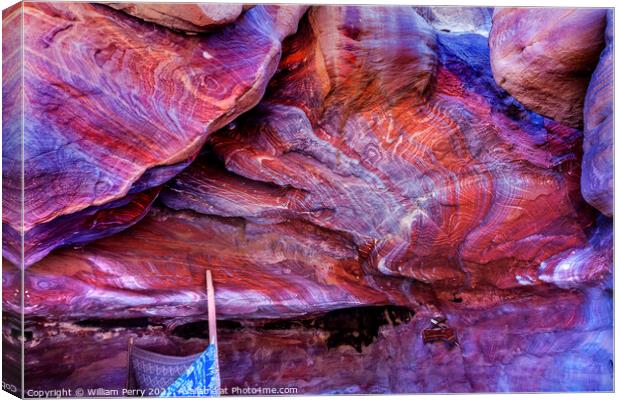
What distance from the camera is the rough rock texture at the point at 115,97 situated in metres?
2.72

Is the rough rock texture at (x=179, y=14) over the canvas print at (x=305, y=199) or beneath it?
over

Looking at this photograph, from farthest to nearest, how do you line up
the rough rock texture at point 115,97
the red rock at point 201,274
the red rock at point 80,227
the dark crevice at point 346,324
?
the dark crevice at point 346,324, the red rock at point 201,274, the red rock at point 80,227, the rough rock texture at point 115,97

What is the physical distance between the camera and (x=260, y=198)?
10.5 ft

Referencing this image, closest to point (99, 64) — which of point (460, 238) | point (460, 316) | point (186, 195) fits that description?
point (186, 195)

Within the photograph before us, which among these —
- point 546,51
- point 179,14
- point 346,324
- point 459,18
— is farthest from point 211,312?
point 546,51

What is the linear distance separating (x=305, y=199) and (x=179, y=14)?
1.08 m

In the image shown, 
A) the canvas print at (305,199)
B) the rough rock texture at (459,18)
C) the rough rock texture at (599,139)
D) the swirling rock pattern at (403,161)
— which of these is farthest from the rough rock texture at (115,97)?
the rough rock texture at (599,139)

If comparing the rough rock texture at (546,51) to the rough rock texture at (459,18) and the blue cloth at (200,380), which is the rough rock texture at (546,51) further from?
the blue cloth at (200,380)

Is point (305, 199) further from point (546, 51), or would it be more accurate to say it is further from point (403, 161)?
point (546, 51)

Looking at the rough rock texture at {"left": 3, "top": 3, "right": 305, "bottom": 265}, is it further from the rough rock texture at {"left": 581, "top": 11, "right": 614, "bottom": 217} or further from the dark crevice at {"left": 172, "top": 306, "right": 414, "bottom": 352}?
the rough rock texture at {"left": 581, "top": 11, "right": 614, "bottom": 217}

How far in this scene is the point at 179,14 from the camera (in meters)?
2.77

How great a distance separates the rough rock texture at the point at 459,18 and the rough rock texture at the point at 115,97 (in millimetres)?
804

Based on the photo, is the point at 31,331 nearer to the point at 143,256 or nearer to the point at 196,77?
the point at 143,256

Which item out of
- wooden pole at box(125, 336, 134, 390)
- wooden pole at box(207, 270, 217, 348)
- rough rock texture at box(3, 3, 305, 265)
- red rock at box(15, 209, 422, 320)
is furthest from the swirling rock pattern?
wooden pole at box(125, 336, 134, 390)
